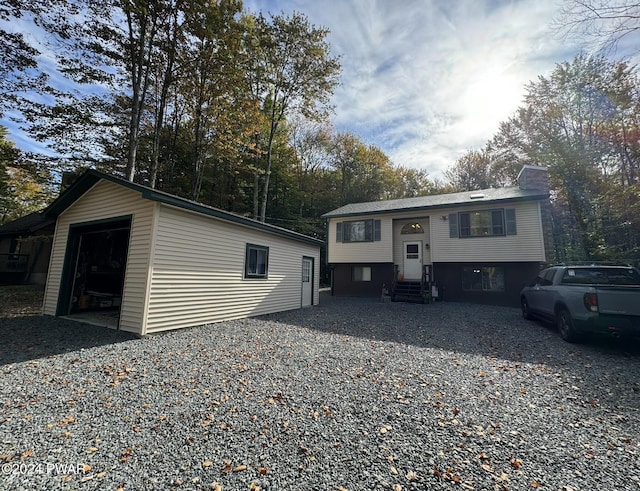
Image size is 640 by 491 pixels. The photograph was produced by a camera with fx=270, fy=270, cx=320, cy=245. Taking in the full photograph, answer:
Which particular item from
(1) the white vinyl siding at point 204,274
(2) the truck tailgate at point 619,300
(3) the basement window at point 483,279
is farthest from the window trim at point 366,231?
(2) the truck tailgate at point 619,300

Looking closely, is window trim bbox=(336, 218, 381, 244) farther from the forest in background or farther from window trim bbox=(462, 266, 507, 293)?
the forest in background

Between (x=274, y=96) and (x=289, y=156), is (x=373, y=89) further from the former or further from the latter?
(x=289, y=156)

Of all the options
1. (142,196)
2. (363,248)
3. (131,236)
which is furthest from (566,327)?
(131,236)

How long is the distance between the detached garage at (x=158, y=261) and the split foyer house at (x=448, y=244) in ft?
17.9

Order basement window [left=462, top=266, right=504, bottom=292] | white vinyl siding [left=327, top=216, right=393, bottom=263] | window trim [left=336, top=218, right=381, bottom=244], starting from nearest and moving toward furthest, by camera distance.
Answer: basement window [left=462, top=266, right=504, bottom=292] → white vinyl siding [left=327, top=216, right=393, bottom=263] → window trim [left=336, top=218, right=381, bottom=244]

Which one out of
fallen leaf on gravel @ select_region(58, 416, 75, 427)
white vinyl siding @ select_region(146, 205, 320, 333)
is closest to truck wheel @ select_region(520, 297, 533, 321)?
white vinyl siding @ select_region(146, 205, 320, 333)

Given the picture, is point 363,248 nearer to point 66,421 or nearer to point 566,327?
point 566,327

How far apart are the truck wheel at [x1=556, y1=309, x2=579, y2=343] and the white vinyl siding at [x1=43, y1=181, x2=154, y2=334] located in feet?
30.7

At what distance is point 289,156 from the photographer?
78.6 feet

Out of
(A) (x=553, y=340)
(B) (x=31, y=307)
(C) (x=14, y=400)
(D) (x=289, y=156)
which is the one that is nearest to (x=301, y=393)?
(C) (x=14, y=400)

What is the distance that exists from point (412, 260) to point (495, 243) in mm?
3896

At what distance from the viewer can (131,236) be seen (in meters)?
6.45

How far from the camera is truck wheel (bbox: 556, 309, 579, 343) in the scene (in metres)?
5.87

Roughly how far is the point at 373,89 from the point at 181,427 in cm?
1138
